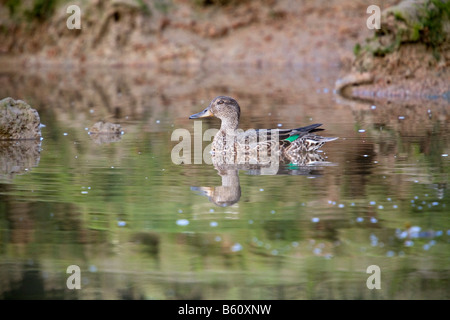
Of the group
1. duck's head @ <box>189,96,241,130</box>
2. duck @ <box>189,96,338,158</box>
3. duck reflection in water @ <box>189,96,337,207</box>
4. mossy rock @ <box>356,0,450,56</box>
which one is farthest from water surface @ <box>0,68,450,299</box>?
mossy rock @ <box>356,0,450,56</box>

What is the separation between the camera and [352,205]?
351 inches

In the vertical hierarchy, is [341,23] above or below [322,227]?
above

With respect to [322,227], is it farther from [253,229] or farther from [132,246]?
[132,246]

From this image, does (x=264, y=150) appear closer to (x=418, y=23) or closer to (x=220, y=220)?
(x=220, y=220)

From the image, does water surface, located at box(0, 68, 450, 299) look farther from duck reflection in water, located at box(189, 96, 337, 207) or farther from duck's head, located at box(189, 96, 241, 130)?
duck's head, located at box(189, 96, 241, 130)

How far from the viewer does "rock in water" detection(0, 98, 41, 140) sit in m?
14.1

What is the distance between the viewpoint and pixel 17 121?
14203 mm

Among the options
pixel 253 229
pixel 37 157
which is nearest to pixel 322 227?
pixel 253 229

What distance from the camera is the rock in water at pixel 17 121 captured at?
1406 cm

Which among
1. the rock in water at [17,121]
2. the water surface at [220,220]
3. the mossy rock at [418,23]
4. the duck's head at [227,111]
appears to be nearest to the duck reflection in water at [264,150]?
the duck's head at [227,111]

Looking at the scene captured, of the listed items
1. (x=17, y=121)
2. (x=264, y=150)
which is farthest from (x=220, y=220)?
(x=17, y=121)

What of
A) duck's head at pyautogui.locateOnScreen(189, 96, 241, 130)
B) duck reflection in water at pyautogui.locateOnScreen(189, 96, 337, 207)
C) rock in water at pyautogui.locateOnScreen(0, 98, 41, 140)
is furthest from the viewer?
rock in water at pyautogui.locateOnScreen(0, 98, 41, 140)

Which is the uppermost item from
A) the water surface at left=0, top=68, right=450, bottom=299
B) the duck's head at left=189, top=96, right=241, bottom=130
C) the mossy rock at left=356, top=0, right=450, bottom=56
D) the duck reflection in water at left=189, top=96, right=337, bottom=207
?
the mossy rock at left=356, top=0, right=450, bottom=56
